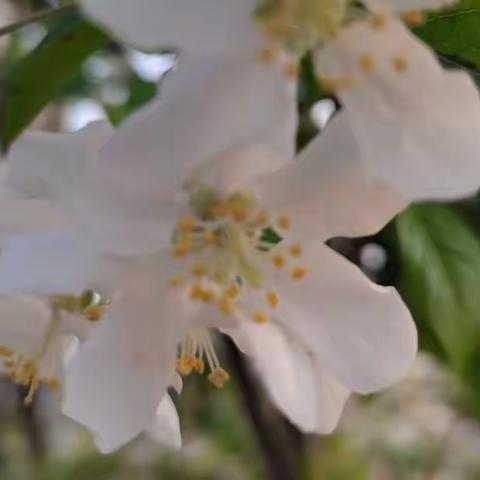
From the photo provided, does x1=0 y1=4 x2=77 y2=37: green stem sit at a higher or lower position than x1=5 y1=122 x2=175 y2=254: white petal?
higher

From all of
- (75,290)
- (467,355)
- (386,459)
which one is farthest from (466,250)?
(386,459)

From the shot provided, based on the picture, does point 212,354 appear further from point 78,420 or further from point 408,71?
point 408,71

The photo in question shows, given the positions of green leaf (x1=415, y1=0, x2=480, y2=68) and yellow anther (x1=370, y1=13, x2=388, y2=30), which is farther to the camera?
green leaf (x1=415, y1=0, x2=480, y2=68)

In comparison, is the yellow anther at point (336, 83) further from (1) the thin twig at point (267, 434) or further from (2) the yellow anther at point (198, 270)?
(1) the thin twig at point (267, 434)

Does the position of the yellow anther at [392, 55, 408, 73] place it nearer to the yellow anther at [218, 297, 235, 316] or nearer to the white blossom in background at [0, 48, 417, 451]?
the white blossom in background at [0, 48, 417, 451]

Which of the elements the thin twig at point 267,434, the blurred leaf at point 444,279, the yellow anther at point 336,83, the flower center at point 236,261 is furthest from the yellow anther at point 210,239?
the thin twig at point 267,434

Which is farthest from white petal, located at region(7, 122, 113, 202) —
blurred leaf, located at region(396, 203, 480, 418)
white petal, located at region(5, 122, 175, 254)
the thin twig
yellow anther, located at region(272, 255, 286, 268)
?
the thin twig
